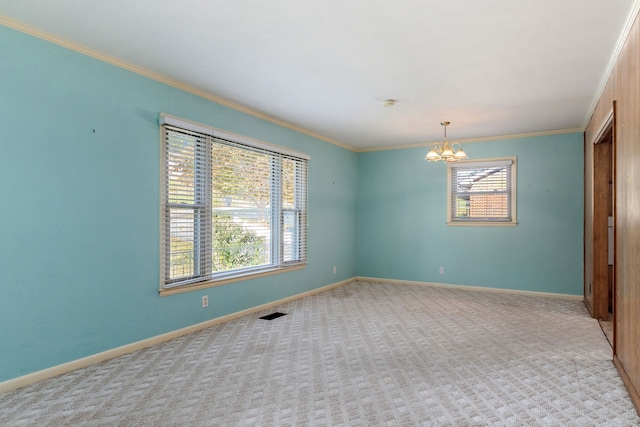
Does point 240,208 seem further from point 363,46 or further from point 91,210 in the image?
point 363,46

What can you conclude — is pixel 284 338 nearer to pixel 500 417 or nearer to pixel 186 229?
pixel 186 229

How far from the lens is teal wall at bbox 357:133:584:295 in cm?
580

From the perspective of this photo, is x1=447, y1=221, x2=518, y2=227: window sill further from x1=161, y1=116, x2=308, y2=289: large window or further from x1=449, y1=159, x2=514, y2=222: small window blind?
x1=161, y1=116, x2=308, y2=289: large window

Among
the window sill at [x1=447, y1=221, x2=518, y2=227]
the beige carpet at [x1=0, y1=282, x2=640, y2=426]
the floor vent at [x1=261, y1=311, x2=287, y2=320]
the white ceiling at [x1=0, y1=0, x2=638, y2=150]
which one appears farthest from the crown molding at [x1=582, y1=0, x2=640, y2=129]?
the floor vent at [x1=261, y1=311, x2=287, y2=320]

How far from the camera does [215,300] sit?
14.2 ft

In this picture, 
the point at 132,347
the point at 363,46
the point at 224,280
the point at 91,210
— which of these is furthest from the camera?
the point at 224,280

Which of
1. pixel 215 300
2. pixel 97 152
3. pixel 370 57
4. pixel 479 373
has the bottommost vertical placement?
pixel 479 373

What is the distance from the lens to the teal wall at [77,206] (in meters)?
2.72

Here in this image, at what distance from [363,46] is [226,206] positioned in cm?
235

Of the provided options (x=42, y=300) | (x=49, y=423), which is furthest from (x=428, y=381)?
(x=42, y=300)

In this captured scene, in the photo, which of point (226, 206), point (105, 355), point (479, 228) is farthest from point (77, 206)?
point (479, 228)

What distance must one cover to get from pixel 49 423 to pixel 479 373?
288cm

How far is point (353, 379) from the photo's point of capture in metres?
2.90

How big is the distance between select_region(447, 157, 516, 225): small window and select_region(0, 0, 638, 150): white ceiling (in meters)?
1.62
